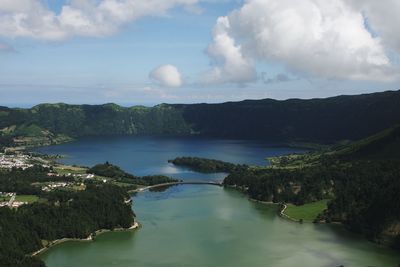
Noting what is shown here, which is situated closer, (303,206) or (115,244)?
(115,244)

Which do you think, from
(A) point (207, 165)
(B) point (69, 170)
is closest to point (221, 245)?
(B) point (69, 170)

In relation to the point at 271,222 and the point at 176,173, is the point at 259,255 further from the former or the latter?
the point at 176,173

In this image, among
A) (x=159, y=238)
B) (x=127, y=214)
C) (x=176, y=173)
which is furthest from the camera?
(x=176, y=173)

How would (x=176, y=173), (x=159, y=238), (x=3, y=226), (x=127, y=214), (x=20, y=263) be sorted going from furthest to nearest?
(x=176, y=173) < (x=127, y=214) < (x=159, y=238) < (x=3, y=226) < (x=20, y=263)

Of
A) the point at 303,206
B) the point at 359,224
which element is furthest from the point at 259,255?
the point at 303,206

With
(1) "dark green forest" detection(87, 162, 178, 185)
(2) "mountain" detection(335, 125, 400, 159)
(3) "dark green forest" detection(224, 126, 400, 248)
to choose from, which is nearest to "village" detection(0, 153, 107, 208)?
(1) "dark green forest" detection(87, 162, 178, 185)

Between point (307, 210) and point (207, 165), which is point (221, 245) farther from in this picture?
point (207, 165)
